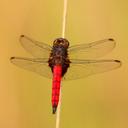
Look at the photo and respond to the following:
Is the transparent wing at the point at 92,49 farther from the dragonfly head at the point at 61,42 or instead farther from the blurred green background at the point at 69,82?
the blurred green background at the point at 69,82

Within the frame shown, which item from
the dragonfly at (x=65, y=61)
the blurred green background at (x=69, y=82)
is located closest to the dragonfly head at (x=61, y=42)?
the dragonfly at (x=65, y=61)

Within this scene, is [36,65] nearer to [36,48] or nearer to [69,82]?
[36,48]

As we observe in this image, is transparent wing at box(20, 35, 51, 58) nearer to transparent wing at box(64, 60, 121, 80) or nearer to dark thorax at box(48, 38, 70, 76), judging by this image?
dark thorax at box(48, 38, 70, 76)

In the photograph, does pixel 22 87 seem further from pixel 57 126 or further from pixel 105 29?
pixel 105 29

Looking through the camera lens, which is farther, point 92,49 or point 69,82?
point 69,82

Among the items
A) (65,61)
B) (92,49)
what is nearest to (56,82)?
(65,61)

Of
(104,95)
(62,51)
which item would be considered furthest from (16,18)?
(104,95)
